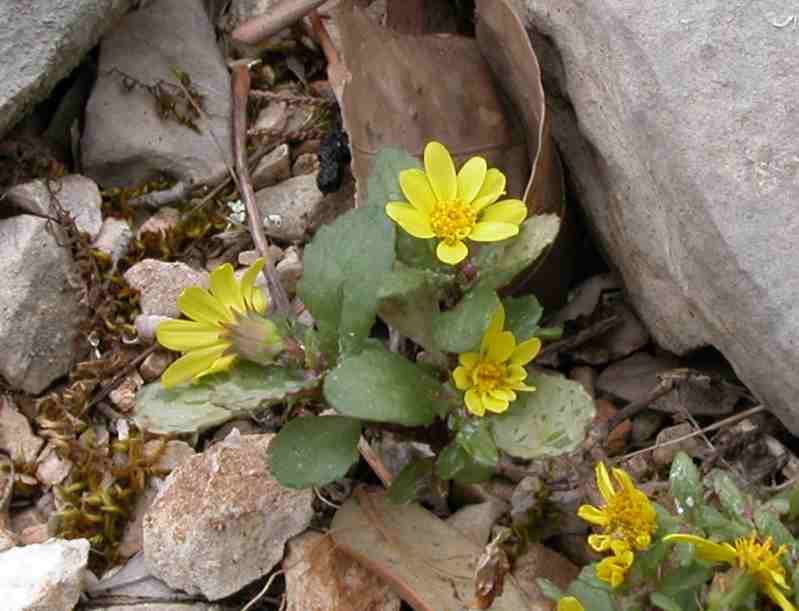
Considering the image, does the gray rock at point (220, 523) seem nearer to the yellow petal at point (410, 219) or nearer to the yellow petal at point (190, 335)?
the yellow petal at point (190, 335)

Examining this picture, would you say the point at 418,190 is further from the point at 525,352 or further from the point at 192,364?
the point at 192,364

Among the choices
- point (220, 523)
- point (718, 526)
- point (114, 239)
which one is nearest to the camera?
point (718, 526)

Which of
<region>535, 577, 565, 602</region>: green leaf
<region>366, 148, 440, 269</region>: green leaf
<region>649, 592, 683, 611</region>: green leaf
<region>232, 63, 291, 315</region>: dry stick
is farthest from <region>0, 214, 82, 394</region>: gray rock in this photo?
<region>649, 592, 683, 611</region>: green leaf

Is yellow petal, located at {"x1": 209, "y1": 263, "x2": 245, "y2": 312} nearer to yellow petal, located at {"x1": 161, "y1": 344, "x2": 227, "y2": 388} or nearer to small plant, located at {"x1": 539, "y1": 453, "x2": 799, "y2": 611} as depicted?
yellow petal, located at {"x1": 161, "y1": 344, "x2": 227, "y2": 388}

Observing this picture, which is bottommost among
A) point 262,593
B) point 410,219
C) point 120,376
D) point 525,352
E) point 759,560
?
point 262,593

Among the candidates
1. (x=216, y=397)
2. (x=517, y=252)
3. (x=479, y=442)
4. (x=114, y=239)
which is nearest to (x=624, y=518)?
(x=479, y=442)

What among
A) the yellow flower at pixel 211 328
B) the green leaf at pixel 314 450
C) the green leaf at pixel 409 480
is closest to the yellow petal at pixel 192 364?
the yellow flower at pixel 211 328

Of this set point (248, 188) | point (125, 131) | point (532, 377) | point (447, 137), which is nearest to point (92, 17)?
point (125, 131)
